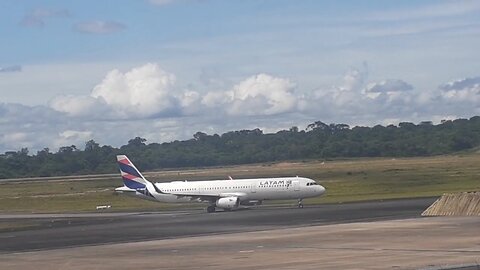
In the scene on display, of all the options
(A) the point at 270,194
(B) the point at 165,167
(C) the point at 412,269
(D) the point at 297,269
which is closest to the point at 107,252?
(D) the point at 297,269

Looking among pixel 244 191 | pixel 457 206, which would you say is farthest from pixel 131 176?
pixel 457 206

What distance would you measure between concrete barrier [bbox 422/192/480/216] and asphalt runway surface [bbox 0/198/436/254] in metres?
1.28

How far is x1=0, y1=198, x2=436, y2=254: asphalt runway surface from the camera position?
180 ft

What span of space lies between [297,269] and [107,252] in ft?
45.0

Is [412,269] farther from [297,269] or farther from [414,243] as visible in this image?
[414,243]

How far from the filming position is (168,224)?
6631 centimetres

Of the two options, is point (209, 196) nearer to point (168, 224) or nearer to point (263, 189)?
point (263, 189)

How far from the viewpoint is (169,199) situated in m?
90.7

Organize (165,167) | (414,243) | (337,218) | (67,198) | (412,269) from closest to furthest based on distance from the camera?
(412,269), (414,243), (337,218), (67,198), (165,167)

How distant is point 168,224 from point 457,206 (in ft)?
62.2

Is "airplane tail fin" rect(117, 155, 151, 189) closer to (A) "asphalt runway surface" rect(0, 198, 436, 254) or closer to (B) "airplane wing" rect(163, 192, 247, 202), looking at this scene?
(B) "airplane wing" rect(163, 192, 247, 202)

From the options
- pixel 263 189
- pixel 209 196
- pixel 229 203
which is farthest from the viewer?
pixel 209 196

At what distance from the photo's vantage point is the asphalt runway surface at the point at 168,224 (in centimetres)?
5472

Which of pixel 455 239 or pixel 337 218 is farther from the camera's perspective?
pixel 337 218
